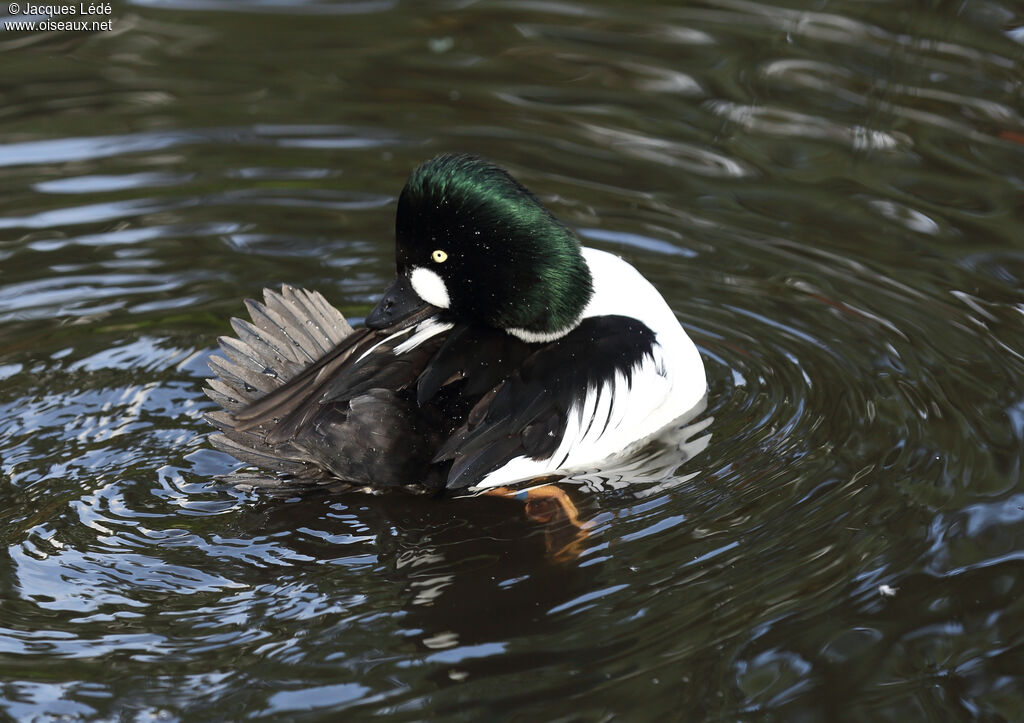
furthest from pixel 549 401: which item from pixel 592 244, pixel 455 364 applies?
pixel 592 244

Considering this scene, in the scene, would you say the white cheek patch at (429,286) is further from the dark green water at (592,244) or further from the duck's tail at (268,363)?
the dark green water at (592,244)

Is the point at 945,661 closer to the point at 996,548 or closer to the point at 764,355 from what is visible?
the point at 996,548

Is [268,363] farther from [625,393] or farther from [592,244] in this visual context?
[592,244]

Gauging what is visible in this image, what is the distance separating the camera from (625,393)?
15.3 feet

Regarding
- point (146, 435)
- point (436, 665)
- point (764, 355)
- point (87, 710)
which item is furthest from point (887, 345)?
point (87, 710)

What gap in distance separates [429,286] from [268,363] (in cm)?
69

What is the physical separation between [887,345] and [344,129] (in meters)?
3.45

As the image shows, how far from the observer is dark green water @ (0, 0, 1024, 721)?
3580 millimetres

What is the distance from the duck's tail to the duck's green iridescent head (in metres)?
0.46

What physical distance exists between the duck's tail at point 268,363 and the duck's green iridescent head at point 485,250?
1.51ft

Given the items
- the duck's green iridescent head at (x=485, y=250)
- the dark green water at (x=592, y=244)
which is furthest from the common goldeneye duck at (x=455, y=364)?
the dark green water at (x=592, y=244)

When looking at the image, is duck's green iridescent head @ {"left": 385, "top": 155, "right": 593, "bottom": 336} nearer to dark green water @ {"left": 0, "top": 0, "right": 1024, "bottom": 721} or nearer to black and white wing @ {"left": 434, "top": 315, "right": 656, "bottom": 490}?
black and white wing @ {"left": 434, "top": 315, "right": 656, "bottom": 490}

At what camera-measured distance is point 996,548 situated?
405 cm

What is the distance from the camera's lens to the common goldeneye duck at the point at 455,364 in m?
4.27
